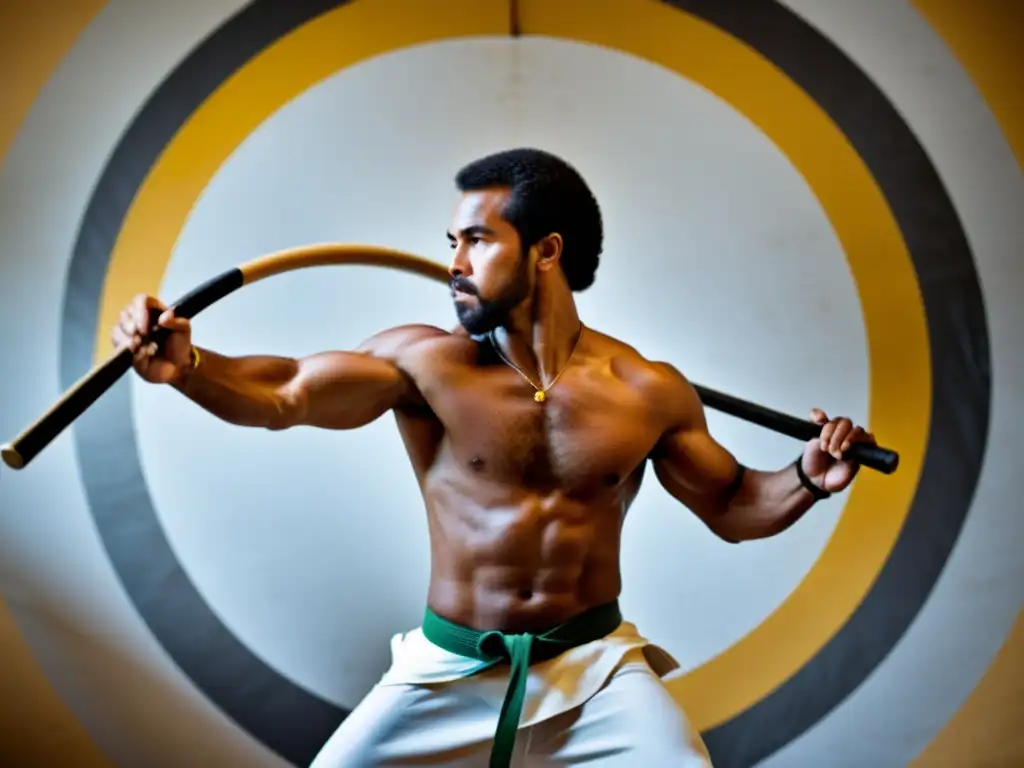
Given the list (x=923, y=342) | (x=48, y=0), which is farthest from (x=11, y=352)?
(x=923, y=342)

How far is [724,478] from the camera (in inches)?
63.9

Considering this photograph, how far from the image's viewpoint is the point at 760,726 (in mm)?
2068

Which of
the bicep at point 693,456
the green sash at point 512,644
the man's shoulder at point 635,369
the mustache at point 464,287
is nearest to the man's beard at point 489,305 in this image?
the mustache at point 464,287

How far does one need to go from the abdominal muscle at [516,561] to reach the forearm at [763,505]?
0.78ft

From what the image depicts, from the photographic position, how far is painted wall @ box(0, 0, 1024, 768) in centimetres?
205

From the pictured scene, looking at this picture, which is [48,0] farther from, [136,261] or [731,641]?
[731,641]

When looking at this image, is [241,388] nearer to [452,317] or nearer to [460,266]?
[460,266]

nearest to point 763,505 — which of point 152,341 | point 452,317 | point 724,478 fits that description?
point 724,478

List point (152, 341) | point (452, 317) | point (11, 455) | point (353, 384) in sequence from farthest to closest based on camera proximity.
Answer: point (452, 317), point (353, 384), point (152, 341), point (11, 455)

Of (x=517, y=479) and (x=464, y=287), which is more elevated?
(x=464, y=287)

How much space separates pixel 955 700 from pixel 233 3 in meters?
1.95

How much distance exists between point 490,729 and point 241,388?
58 centimetres

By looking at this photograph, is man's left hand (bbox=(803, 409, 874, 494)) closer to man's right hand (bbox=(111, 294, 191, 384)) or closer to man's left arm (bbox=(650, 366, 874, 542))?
man's left arm (bbox=(650, 366, 874, 542))

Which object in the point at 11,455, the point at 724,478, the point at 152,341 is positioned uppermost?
the point at 724,478
